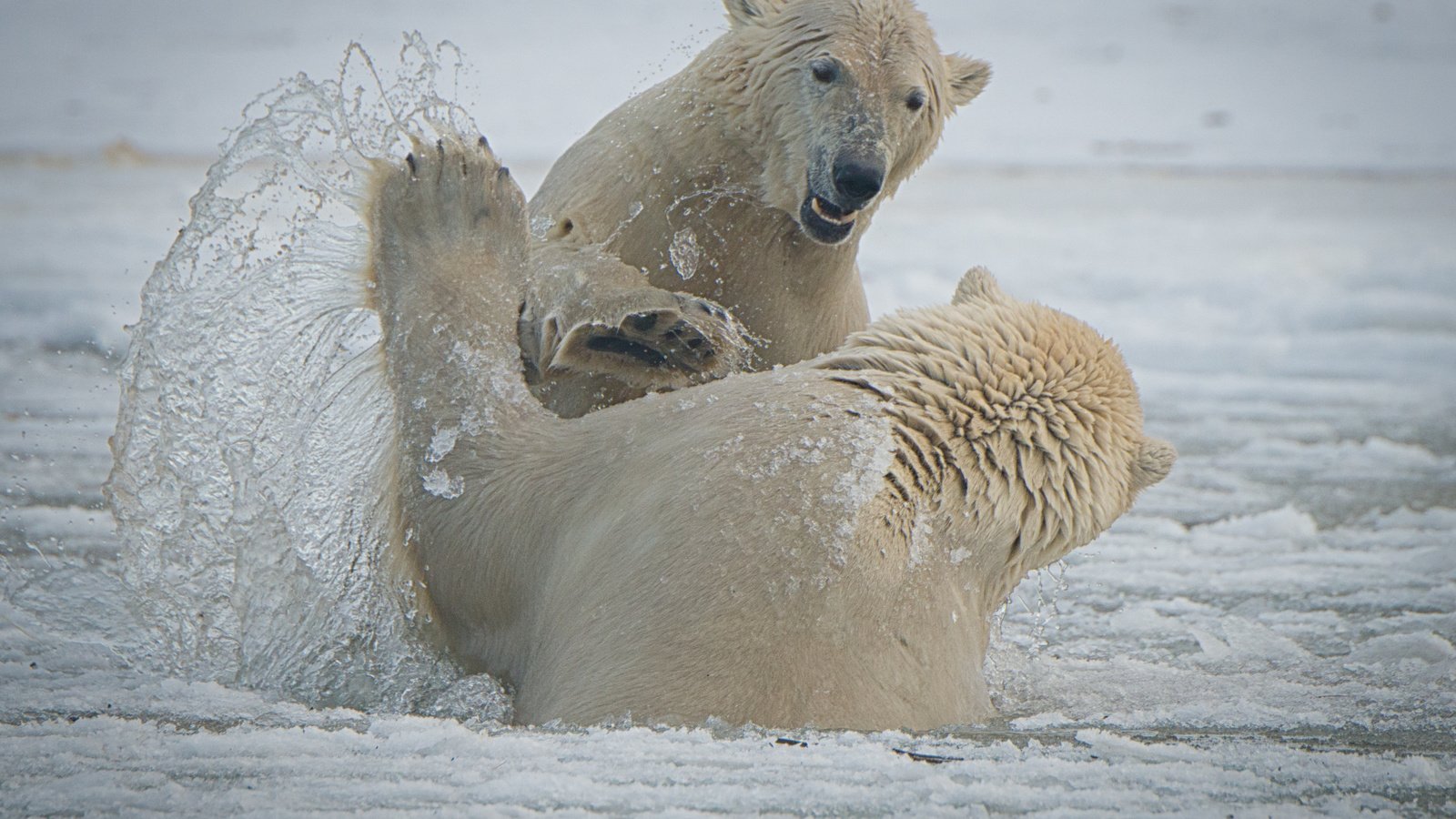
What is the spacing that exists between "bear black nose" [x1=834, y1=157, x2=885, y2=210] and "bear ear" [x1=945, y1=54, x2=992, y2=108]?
68cm

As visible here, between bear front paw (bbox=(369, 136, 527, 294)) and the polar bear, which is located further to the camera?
the polar bear

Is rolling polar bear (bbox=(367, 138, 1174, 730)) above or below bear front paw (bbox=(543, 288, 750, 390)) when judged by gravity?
below

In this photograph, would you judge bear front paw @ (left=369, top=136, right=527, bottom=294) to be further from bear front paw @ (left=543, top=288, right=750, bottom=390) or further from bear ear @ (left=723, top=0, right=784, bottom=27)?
bear ear @ (left=723, top=0, right=784, bottom=27)

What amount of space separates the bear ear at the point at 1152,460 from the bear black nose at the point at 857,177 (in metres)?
0.93

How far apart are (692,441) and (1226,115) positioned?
16.9 m

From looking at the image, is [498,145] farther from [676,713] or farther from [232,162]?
[676,713]

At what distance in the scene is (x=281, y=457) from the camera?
3.37 metres

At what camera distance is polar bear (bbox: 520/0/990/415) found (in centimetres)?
352

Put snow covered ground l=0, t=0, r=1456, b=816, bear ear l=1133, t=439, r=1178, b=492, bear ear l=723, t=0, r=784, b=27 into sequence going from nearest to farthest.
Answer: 1. snow covered ground l=0, t=0, r=1456, b=816
2. bear ear l=1133, t=439, r=1178, b=492
3. bear ear l=723, t=0, r=784, b=27

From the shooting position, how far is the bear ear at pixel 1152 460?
2910mm

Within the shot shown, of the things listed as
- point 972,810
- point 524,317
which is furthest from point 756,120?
point 972,810

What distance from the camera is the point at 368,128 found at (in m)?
3.36

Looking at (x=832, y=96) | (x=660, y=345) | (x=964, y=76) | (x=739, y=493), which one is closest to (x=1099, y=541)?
(x=964, y=76)

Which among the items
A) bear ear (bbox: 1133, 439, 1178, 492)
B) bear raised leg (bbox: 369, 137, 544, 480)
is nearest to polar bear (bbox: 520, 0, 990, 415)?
bear raised leg (bbox: 369, 137, 544, 480)
